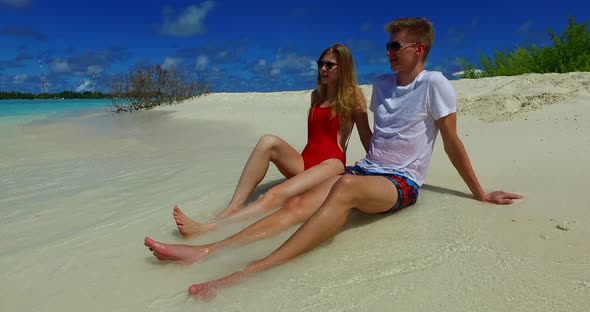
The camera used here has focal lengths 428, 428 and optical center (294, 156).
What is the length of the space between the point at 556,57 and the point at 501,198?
9.57m

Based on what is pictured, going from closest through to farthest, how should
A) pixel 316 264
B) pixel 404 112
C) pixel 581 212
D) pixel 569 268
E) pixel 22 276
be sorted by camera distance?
pixel 569 268 < pixel 316 264 < pixel 22 276 < pixel 581 212 < pixel 404 112

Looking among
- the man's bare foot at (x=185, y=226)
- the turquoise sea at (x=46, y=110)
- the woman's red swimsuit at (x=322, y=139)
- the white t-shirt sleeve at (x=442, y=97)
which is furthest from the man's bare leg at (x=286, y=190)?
the turquoise sea at (x=46, y=110)

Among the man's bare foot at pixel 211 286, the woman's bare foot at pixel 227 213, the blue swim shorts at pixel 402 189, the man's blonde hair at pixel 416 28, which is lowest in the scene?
the man's bare foot at pixel 211 286

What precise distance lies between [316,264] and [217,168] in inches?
119

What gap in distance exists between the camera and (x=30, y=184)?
4750 mm

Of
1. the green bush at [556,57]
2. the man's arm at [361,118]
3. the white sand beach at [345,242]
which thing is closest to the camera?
the white sand beach at [345,242]

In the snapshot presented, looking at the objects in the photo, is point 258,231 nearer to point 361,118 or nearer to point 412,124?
point 412,124

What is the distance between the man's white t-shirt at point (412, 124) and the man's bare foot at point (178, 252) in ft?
3.94

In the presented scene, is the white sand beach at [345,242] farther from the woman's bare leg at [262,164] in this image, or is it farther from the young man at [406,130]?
the woman's bare leg at [262,164]

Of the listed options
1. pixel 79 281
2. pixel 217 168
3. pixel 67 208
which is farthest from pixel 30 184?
pixel 79 281

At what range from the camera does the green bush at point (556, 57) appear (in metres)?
10.1

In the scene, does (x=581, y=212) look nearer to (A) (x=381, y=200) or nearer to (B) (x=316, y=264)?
(A) (x=381, y=200)

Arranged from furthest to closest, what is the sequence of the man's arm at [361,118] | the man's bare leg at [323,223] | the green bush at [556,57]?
the green bush at [556,57] → the man's arm at [361,118] → the man's bare leg at [323,223]

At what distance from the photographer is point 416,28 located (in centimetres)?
269
